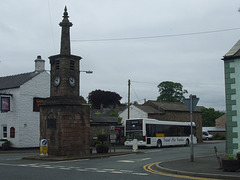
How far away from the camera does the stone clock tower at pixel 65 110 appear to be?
20.8 m

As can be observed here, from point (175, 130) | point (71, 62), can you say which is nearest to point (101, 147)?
point (71, 62)

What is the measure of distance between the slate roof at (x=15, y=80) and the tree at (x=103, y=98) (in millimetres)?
49637

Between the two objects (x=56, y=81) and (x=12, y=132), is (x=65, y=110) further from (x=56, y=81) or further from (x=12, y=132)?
(x=12, y=132)

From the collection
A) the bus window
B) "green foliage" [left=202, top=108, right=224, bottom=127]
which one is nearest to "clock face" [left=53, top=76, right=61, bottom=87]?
the bus window

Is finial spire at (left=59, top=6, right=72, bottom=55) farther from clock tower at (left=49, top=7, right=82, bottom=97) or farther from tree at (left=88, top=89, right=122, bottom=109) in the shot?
tree at (left=88, top=89, right=122, bottom=109)

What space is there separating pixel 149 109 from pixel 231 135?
33.9m

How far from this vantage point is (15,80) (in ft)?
117

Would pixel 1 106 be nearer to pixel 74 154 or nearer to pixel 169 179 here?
pixel 74 154

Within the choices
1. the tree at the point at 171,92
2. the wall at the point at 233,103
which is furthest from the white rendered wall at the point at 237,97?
the tree at the point at 171,92

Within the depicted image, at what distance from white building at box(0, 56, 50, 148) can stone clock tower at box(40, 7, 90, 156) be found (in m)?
11.7

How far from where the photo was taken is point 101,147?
24.0 meters

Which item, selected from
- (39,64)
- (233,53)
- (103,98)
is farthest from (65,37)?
(103,98)

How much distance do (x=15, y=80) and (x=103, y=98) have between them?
52.2 meters

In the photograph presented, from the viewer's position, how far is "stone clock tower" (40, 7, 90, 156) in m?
20.8
